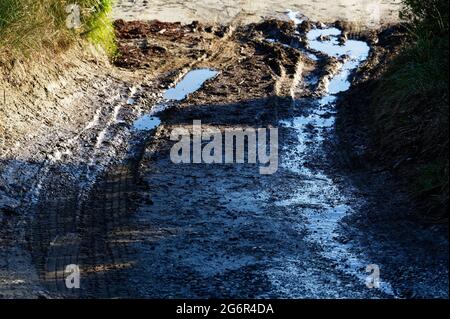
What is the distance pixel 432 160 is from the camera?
24.7 feet

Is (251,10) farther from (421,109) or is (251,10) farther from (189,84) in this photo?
(421,109)

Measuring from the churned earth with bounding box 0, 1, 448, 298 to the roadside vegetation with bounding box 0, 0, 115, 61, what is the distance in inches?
23.4

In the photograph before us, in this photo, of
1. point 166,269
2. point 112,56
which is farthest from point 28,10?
point 166,269

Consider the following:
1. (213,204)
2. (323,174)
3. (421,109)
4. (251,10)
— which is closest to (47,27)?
(213,204)

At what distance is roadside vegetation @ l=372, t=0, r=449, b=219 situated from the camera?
7238mm

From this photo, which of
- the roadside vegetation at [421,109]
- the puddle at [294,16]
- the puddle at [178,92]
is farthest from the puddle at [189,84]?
the puddle at [294,16]

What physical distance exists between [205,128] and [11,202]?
254 centimetres

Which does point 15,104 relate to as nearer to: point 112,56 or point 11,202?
point 11,202

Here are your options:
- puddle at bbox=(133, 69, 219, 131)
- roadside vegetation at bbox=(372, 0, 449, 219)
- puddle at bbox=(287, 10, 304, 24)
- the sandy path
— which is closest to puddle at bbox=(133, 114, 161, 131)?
puddle at bbox=(133, 69, 219, 131)

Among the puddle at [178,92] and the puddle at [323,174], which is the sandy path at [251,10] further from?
the puddle at [178,92]

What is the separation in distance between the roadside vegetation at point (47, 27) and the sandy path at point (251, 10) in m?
2.00

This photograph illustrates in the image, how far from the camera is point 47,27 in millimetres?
10430

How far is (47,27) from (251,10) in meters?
4.66

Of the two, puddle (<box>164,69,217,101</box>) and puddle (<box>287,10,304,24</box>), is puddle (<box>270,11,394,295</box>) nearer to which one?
puddle (<box>287,10,304,24</box>)
